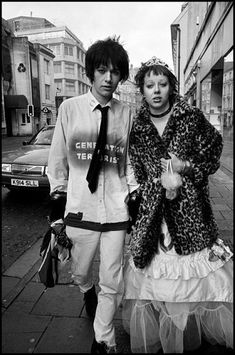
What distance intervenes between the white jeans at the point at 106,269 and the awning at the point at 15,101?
31579mm

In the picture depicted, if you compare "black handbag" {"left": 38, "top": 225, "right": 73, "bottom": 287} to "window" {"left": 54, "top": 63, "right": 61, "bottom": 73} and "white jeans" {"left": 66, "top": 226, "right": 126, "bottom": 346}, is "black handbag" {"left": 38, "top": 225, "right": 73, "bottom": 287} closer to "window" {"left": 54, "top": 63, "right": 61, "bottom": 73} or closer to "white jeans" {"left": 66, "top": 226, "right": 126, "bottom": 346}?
"white jeans" {"left": 66, "top": 226, "right": 126, "bottom": 346}

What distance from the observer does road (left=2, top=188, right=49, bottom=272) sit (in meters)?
3.91

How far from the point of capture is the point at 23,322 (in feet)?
7.32

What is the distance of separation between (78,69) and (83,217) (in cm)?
6141

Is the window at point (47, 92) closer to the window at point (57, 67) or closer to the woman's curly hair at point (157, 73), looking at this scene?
the window at point (57, 67)

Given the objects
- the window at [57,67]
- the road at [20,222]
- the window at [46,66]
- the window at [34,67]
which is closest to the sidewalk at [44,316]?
the road at [20,222]

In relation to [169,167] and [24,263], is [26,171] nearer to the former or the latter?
[24,263]

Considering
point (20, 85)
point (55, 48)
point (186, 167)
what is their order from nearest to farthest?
point (186, 167), point (20, 85), point (55, 48)

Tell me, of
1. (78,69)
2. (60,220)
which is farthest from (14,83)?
(60,220)

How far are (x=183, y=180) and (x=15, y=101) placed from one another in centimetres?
3223

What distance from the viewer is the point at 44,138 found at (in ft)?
22.6

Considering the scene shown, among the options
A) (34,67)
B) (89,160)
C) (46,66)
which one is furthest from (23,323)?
(46,66)

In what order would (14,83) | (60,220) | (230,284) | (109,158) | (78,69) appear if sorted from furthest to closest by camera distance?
(78,69) → (14,83) → (60,220) → (109,158) → (230,284)

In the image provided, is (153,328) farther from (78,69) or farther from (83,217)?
(78,69)
